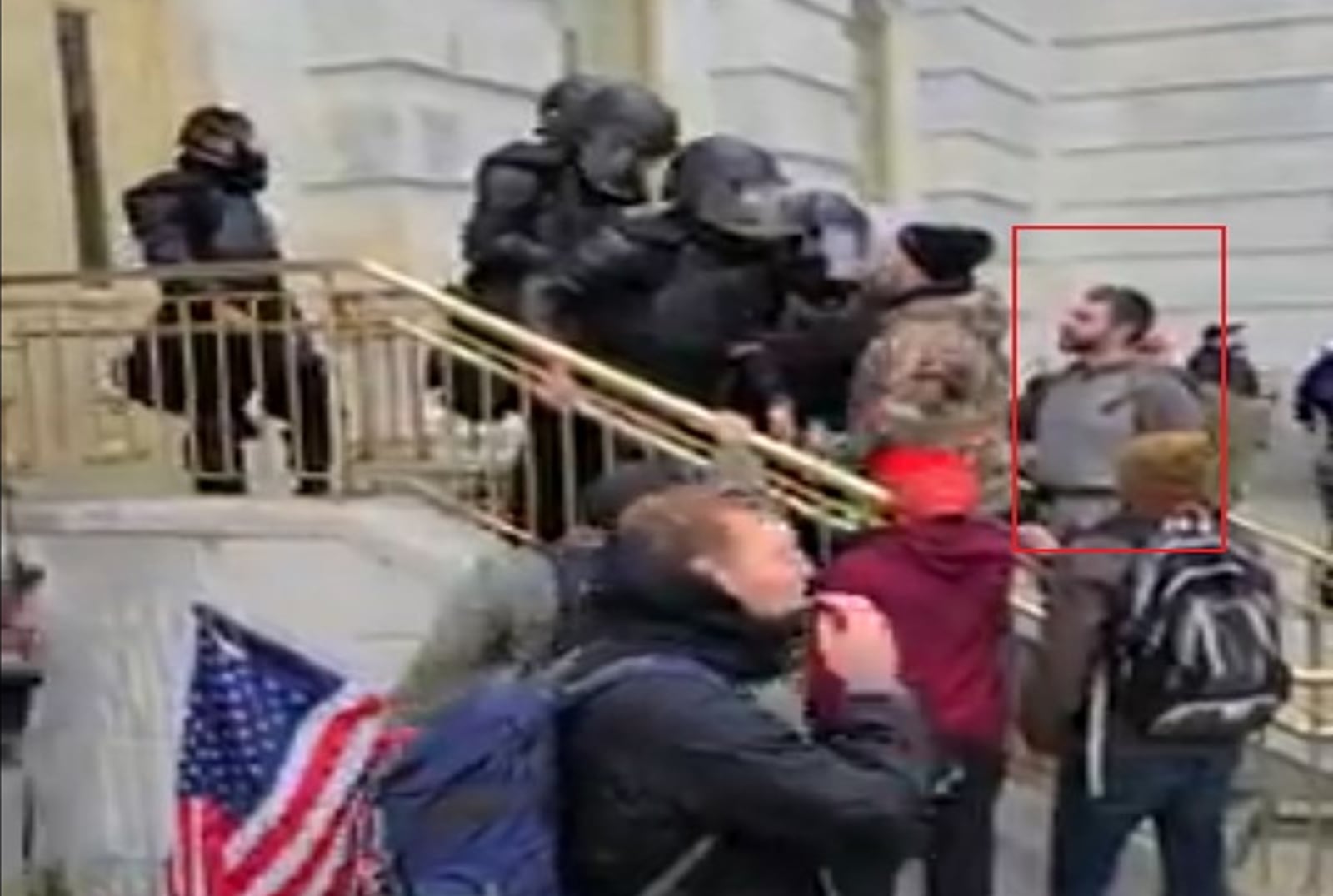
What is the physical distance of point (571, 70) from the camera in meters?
7.02

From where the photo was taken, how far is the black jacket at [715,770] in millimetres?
2527

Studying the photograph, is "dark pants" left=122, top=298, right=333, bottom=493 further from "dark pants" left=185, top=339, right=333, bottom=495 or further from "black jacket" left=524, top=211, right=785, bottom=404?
"black jacket" left=524, top=211, right=785, bottom=404

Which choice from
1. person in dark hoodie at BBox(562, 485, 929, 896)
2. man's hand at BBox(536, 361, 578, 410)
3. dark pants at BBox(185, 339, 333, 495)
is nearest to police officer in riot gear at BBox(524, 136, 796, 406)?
man's hand at BBox(536, 361, 578, 410)

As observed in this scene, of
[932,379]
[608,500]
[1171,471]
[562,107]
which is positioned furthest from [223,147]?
[1171,471]

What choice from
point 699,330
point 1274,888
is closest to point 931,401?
point 699,330

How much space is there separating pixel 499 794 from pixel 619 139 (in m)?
2.29

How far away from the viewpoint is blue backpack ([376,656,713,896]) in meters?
2.60

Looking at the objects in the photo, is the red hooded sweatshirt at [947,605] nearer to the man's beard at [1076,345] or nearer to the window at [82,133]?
the man's beard at [1076,345]

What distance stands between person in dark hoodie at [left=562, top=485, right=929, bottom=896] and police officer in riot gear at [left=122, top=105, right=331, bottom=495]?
5.70 ft

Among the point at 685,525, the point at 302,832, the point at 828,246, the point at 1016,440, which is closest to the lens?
the point at 685,525

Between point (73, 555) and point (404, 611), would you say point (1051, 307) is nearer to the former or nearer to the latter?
point (404, 611)

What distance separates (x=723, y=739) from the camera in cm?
252

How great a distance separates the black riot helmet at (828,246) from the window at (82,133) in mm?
1223

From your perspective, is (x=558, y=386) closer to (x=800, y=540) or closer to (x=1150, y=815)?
(x=800, y=540)
